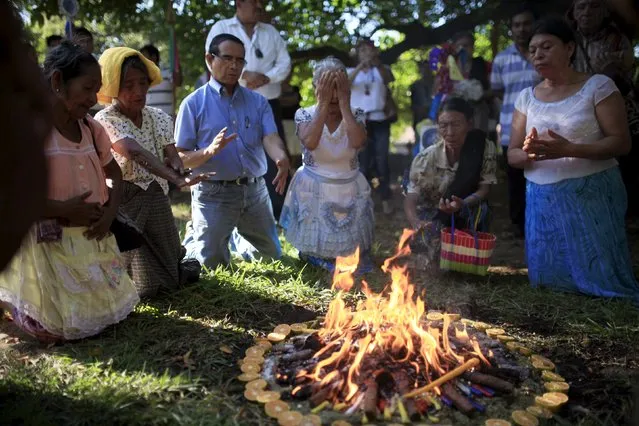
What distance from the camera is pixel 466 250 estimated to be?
547cm

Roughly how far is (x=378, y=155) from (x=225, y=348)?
5855 mm

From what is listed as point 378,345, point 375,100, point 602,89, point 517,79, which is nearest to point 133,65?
point 378,345

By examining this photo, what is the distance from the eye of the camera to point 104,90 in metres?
4.58

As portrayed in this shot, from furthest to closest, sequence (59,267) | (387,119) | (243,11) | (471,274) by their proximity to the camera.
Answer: (387,119)
(243,11)
(471,274)
(59,267)

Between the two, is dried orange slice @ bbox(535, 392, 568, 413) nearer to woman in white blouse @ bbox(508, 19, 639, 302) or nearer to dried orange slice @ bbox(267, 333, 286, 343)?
dried orange slice @ bbox(267, 333, 286, 343)

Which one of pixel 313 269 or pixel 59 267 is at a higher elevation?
pixel 59 267

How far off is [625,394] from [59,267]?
3559 millimetres

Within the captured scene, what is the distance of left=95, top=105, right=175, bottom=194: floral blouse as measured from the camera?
15.2ft

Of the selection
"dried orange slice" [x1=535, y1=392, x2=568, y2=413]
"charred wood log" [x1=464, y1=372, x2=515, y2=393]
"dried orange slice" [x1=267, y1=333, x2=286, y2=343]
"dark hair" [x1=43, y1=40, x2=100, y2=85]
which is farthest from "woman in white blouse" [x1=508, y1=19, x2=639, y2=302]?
"dark hair" [x1=43, y1=40, x2=100, y2=85]

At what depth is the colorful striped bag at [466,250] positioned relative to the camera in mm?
5422

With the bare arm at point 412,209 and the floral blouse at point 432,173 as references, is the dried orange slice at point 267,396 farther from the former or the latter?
the floral blouse at point 432,173

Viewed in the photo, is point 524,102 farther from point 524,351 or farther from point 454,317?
point 524,351

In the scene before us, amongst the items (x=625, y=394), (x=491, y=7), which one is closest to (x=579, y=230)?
(x=625, y=394)

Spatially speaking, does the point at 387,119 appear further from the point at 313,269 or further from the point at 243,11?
the point at 313,269
